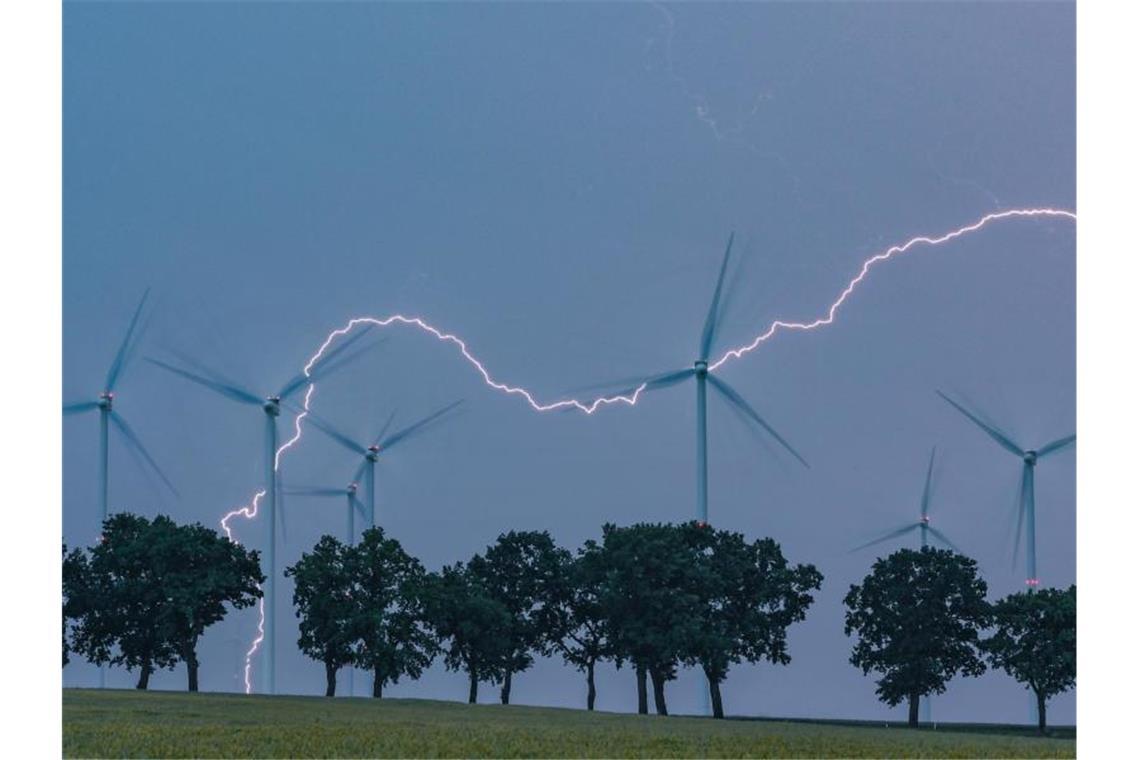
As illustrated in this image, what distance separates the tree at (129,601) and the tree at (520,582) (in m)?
17.9

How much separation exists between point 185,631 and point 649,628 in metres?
24.4

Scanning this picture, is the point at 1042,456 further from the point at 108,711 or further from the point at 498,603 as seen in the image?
the point at 108,711

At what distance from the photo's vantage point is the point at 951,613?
9288 cm

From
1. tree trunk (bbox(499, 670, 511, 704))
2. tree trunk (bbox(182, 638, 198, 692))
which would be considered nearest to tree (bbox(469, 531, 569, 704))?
tree trunk (bbox(499, 670, 511, 704))

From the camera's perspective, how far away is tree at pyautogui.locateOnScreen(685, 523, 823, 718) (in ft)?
284

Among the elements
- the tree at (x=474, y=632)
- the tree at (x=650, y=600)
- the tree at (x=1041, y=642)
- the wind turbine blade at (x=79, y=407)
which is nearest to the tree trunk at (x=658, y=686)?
the tree at (x=650, y=600)

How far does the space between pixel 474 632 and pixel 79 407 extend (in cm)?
2473

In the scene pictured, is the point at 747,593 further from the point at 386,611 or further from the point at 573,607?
the point at 386,611

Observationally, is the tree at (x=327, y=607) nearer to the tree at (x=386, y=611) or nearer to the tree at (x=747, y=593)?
the tree at (x=386, y=611)

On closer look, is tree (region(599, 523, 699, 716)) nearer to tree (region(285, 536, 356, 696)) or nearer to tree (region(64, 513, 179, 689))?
tree (region(285, 536, 356, 696))

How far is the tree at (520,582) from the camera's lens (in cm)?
8931

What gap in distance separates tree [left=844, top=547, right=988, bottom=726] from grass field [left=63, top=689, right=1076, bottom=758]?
1112 inches
